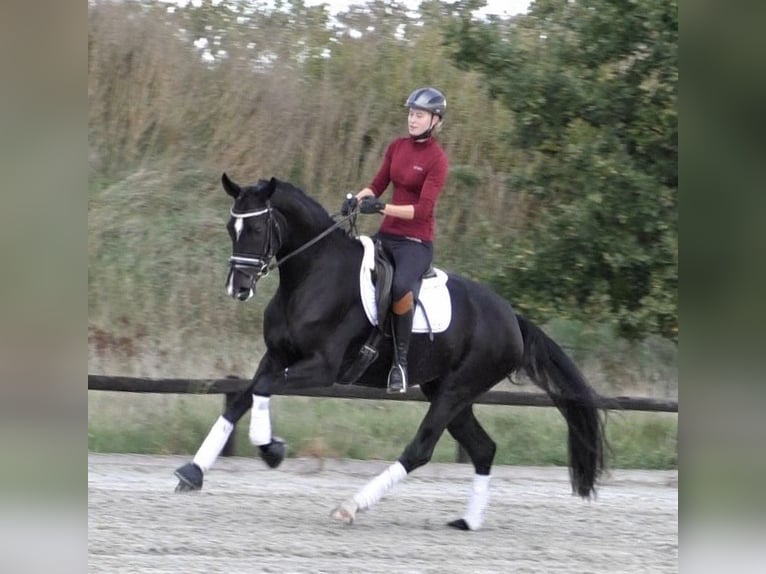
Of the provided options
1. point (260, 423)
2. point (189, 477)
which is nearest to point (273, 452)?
point (260, 423)

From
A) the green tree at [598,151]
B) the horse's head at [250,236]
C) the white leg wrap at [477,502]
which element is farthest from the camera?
the green tree at [598,151]

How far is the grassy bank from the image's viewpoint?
31.1 ft

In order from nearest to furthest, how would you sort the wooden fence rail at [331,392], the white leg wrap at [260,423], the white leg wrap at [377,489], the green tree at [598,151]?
the white leg wrap at [260,423] < the white leg wrap at [377,489] < the wooden fence rail at [331,392] < the green tree at [598,151]

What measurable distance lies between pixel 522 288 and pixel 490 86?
2.07 m

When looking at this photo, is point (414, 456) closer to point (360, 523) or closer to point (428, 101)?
point (360, 523)

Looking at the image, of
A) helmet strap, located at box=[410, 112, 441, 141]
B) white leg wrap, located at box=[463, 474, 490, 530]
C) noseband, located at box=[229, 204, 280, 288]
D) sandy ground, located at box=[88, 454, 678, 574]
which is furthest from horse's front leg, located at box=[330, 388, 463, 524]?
helmet strap, located at box=[410, 112, 441, 141]

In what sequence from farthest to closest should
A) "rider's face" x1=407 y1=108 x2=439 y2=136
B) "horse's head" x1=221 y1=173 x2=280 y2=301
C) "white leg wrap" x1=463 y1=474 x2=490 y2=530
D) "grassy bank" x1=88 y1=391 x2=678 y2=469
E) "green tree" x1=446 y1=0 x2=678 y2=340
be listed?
1. "green tree" x1=446 y1=0 x2=678 y2=340
2. "grassy bank" x1=88 y1=391 x2=678 y2=469
3. "white leg wrap" x1=463 y1=474 x2=490 y2=530
4. "rider's face" x1=407 y1=108 x2=439 y2=136
5. "horse's head" x1=221 y1=173 x2=280 y2=301

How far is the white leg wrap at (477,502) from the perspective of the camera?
7156mm

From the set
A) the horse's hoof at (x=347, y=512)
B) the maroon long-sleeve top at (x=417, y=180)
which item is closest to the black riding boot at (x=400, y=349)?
the maroon long-sleeve top at (x=417, y=180)

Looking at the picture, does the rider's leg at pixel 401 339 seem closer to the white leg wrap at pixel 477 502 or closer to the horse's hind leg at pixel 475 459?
the horse's hind leg at pixel 475 459

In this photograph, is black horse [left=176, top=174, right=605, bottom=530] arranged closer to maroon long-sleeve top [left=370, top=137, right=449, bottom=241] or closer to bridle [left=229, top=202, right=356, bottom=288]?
bridle [left=229, top=202, right=356, bottom=288]

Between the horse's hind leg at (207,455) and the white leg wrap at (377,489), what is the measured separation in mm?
927
